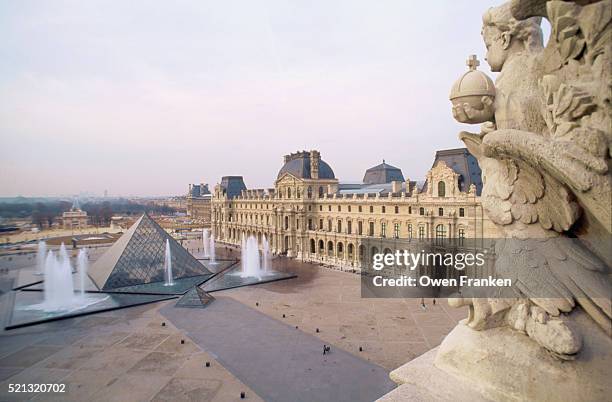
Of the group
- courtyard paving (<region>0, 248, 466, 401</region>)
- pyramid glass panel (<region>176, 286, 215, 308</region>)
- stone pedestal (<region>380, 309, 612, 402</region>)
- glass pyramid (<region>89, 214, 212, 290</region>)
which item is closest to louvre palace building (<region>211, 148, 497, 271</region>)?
courtyard paving (<region>0, 248, 466, 401</region>)

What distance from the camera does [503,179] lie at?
4406 millimetres

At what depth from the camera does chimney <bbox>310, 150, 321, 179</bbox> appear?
174 ft

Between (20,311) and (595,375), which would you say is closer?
(595,375)

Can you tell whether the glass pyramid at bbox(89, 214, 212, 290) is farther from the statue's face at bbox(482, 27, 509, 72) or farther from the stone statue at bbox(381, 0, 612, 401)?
the statue's face at bbox(482, 27, 509, 72)

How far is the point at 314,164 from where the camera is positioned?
2088 inches

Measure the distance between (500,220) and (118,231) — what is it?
3742 inches

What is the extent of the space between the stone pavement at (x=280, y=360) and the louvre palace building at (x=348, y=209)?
14110mm

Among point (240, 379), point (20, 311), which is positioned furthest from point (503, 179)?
point (20, 311)

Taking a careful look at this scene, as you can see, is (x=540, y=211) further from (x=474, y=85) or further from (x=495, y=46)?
(x=495, y=46)

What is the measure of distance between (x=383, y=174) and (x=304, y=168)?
12.2 meters

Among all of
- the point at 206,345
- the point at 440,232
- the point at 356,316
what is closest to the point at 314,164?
the point at 440,232

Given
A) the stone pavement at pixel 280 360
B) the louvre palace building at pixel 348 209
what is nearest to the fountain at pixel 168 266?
the stone pavement at pixel 280 360

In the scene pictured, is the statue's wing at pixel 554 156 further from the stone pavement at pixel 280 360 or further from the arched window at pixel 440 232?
the arched window at pixel 440 232

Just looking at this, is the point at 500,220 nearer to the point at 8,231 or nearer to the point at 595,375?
the point at 595,375
